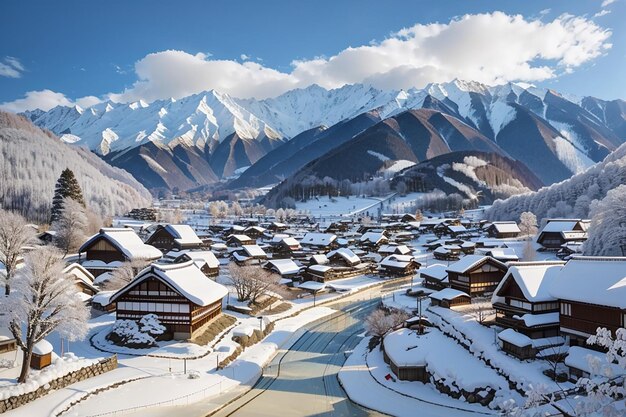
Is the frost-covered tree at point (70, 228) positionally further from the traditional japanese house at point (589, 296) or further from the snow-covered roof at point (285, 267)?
the traditional japanese house at point (589, 296)

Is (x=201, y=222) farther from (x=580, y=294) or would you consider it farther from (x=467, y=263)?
(x=580, y=294)

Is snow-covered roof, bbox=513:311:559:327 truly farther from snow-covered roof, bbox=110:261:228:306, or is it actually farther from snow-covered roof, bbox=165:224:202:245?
snow-covered roof, bbox=165:224:202:245

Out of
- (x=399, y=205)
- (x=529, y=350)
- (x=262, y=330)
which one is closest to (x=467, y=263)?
(x=529, y=350)

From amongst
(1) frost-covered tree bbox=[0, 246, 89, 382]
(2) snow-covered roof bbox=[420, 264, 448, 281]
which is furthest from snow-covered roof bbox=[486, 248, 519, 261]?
(1) frost-covered tree bbox=[0, 246, 89, 382]

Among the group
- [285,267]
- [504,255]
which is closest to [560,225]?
[504,255]

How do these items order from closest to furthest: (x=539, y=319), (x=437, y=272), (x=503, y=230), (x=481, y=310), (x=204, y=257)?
(x=539, y=319), (x=481, y=310), (x=437, y=272), (x=204, y=257), (x=503, y=230)

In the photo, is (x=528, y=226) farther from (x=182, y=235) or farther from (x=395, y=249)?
(x=182, y=235)
